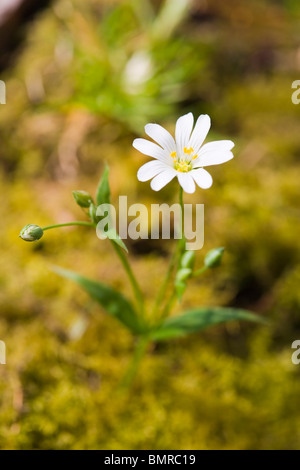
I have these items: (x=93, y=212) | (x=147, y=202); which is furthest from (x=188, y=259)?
(x=147, y=202)

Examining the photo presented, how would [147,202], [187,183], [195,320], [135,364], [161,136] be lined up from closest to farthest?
[187,183] → [161,136] → [195,320] → [135,364] → [147,202]

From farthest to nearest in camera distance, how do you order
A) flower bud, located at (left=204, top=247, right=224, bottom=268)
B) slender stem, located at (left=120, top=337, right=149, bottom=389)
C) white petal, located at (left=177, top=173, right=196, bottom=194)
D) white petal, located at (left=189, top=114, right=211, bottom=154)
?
slender stem, located at (left=120, top=337, right=149, bottom=389) < flower bud, located at (left=204, top=247, right=224, bottom=268) < white petal, located at (left=189, top=114, right=211, bottom=154) < white petal, located at (left=177, top=173, right=196, bottom=194)

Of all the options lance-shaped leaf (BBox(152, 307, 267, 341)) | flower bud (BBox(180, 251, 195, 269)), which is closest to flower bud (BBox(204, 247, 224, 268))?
flower bud (BBox(180, 251, 195, 269))

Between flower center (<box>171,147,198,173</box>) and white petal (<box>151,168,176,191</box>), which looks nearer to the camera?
white petal (<box>151,168,176,191</box>)

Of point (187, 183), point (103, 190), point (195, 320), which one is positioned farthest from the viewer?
point (195, 320)

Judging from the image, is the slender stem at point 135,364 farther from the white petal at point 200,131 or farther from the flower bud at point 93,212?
the white petal at point 200,131

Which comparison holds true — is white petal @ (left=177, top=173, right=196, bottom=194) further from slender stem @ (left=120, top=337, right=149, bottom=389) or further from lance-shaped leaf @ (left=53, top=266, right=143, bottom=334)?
slender stem @ (left=120, top=337, right=149, bottom=389)

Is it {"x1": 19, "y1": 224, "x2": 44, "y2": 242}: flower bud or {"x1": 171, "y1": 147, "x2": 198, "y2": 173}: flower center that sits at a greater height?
{"x1": 171, "y1": 147, "x2": 198, "y2": 173}: flower center

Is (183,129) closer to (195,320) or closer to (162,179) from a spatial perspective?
(162,179)

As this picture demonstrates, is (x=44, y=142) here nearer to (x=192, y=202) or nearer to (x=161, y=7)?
(x=192, y=202)
